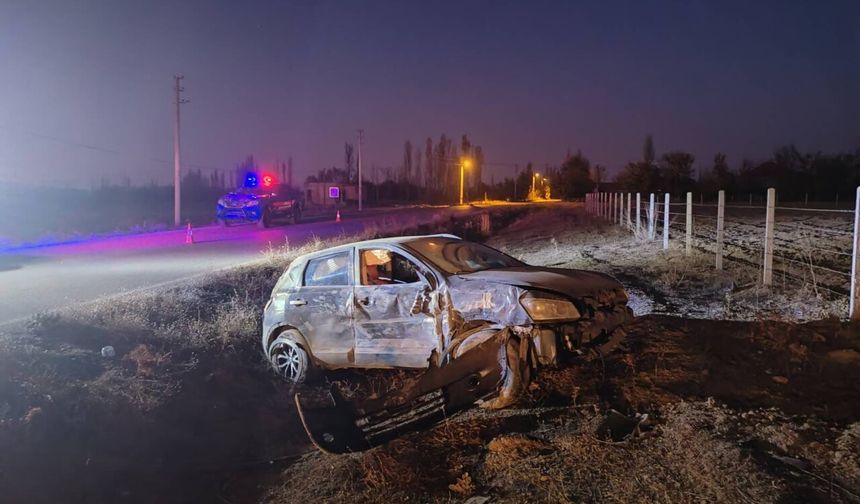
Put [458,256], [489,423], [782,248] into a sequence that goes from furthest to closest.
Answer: [782,248], [458,256], [489,423]

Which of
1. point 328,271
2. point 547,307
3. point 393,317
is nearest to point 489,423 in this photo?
point 547,307

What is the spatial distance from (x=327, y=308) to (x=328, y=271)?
46cm

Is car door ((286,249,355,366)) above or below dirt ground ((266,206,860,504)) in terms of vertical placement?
above

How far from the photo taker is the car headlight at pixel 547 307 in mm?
5082

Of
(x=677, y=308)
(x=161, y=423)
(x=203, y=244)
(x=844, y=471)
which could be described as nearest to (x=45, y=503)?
(x=161, y=423)

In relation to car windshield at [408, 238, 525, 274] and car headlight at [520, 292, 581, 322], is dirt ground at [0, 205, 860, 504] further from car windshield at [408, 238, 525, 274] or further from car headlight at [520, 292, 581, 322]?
car windshield at [408, 238, 525, 274]

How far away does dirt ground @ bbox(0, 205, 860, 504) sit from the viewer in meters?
3.77

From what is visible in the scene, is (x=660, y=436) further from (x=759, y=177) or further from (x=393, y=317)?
(x=759, y=177)

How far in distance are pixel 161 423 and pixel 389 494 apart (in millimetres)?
3133

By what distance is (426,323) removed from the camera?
581cm

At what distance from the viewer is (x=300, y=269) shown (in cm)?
702

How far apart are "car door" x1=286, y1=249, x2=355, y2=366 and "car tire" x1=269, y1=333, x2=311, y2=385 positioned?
16 centimetres

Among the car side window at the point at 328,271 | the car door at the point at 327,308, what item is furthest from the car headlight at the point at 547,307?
the car side window at the point at 328,271

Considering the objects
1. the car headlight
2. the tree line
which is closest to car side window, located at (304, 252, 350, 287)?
the car headlight
